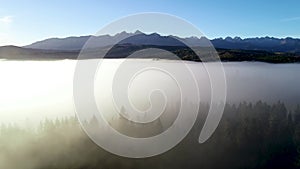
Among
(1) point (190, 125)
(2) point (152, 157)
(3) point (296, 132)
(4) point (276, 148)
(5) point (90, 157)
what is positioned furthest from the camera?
(1) point (190, 125)

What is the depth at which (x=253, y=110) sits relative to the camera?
184625mm

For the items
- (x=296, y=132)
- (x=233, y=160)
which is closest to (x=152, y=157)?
(x=233, y=160)

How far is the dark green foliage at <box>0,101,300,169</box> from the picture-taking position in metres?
118

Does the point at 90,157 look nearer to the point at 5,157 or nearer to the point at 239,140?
the point at 5,157

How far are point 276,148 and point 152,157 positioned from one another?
48183 millimetres

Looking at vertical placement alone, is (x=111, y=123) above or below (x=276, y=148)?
above

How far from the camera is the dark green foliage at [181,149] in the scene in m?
118

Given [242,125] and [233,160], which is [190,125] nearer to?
[242,125]

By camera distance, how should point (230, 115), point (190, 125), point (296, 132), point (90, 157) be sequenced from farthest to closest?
point (230, 115)
point (190, 125)
point (296, 132)
point (90, 157)

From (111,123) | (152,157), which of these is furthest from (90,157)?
(111,123)

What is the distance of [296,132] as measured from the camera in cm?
15162

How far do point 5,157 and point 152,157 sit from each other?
48835mm

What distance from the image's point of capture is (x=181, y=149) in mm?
133875

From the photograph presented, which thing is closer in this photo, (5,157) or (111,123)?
(5,157)
